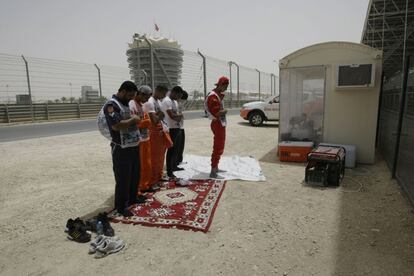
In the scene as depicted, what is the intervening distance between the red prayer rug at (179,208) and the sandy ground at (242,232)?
0.42ft

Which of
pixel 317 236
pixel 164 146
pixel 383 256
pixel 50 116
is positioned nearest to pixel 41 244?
pixel 164 146

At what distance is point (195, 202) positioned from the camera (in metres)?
4.03

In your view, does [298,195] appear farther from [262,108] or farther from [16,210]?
[262,108]

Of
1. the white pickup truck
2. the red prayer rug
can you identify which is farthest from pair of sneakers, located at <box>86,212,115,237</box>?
the white pickup truck

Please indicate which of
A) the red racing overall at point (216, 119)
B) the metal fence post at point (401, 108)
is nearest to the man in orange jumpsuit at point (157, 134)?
the red racing overall at point (216, 119)

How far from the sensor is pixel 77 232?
10.2 feet

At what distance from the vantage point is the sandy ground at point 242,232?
8.50 feet

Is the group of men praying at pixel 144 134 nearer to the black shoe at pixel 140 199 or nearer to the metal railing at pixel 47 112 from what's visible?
the black shoe at pixel 140 199

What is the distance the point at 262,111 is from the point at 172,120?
911 centimetres

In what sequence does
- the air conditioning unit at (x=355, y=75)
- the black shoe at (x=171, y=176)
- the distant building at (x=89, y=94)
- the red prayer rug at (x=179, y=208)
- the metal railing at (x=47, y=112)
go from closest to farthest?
1. the red prayer rug at (x=179, y=208)
2. the black shoe at (x=171, y=176)
3. the air conditioning unit at (x=355, y=75)
4. the metal railing at (x=47, y=112)
5. the distant building at (x=89, y=94)

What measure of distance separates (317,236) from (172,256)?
159 centimetres

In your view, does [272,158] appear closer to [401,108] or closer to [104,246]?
[401,108]

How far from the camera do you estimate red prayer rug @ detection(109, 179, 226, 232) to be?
3.41 m

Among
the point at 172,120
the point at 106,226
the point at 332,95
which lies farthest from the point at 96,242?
the point at 332,95
